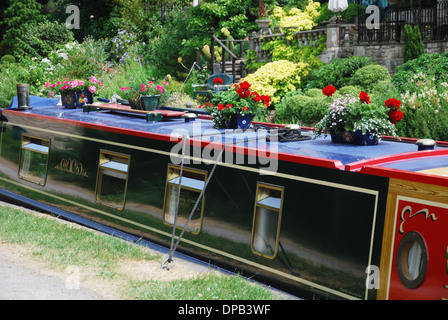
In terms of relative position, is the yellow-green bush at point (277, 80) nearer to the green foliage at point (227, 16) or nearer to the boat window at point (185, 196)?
the green foliage at point (227, 16)

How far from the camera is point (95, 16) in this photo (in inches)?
1151

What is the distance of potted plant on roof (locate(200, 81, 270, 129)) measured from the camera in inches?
274

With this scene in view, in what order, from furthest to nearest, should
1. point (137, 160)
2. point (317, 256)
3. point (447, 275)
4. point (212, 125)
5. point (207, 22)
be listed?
point (207, 22), point (212, 125), point (137, 160), point (317, 256), point (447, 275)

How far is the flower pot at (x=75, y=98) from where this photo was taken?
955cm

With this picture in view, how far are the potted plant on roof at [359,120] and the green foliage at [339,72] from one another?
7903mm

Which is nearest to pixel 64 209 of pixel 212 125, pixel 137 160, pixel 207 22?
pixel 137 160

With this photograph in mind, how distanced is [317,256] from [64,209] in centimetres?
462

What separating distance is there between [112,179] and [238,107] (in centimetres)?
201

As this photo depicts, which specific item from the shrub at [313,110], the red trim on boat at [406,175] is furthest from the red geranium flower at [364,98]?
the shrub at [313,110]

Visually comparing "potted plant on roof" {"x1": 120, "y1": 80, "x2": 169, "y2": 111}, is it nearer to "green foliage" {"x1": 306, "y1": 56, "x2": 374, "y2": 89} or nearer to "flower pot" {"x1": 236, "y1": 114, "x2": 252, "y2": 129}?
"flower pot" {"x1": 236, "y1": 114, "x2": 252, "y2": 129}

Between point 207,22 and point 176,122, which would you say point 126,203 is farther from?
point 207,22

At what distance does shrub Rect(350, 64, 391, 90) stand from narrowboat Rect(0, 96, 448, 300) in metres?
5.54

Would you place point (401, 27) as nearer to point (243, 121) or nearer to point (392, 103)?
point (243, 121)

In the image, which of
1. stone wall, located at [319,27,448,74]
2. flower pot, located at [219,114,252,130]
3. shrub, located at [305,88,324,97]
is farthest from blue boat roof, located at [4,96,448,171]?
stone wall, located at [319,27,448,74]
